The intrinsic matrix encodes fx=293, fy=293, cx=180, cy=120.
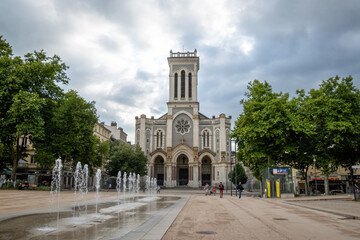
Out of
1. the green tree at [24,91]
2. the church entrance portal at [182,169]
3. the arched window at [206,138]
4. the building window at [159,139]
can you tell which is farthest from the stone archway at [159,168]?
the green tree at [24,91]

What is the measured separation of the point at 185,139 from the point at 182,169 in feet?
23.5

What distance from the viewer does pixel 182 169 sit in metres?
65.0

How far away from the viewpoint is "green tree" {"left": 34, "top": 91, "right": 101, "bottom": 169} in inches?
1296

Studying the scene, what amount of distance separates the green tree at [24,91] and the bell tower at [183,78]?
3337 centimetres

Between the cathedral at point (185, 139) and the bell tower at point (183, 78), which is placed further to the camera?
the bell tower at point (183, 78)

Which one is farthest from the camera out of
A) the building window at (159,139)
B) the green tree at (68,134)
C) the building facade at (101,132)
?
the building facade at (101,132)

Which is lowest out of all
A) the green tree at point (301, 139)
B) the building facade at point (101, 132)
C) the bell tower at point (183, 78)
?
the green tree at point (301, 139)

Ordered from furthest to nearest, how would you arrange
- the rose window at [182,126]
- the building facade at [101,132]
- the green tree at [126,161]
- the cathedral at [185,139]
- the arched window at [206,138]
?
1. the building facade at [101,132]
2. the rose window at [182,126]
3. the arched window at [206,138]
4. the cathedral at [185,139]
5. the green tree at [126,161]

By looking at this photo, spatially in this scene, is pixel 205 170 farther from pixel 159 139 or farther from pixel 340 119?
pixel 340 119

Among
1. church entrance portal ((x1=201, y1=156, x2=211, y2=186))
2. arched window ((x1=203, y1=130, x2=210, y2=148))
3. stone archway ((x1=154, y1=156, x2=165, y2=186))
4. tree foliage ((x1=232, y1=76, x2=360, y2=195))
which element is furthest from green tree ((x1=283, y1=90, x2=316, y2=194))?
stone archway ((x1=154, y1=156, x2=165, y2=186))

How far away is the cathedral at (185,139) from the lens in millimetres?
60406

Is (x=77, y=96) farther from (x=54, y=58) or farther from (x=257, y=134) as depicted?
(x=257, y=134)

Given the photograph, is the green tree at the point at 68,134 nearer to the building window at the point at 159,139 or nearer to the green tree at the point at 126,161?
the green tree at the point at 126,161

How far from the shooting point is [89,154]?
3672 centimetres
